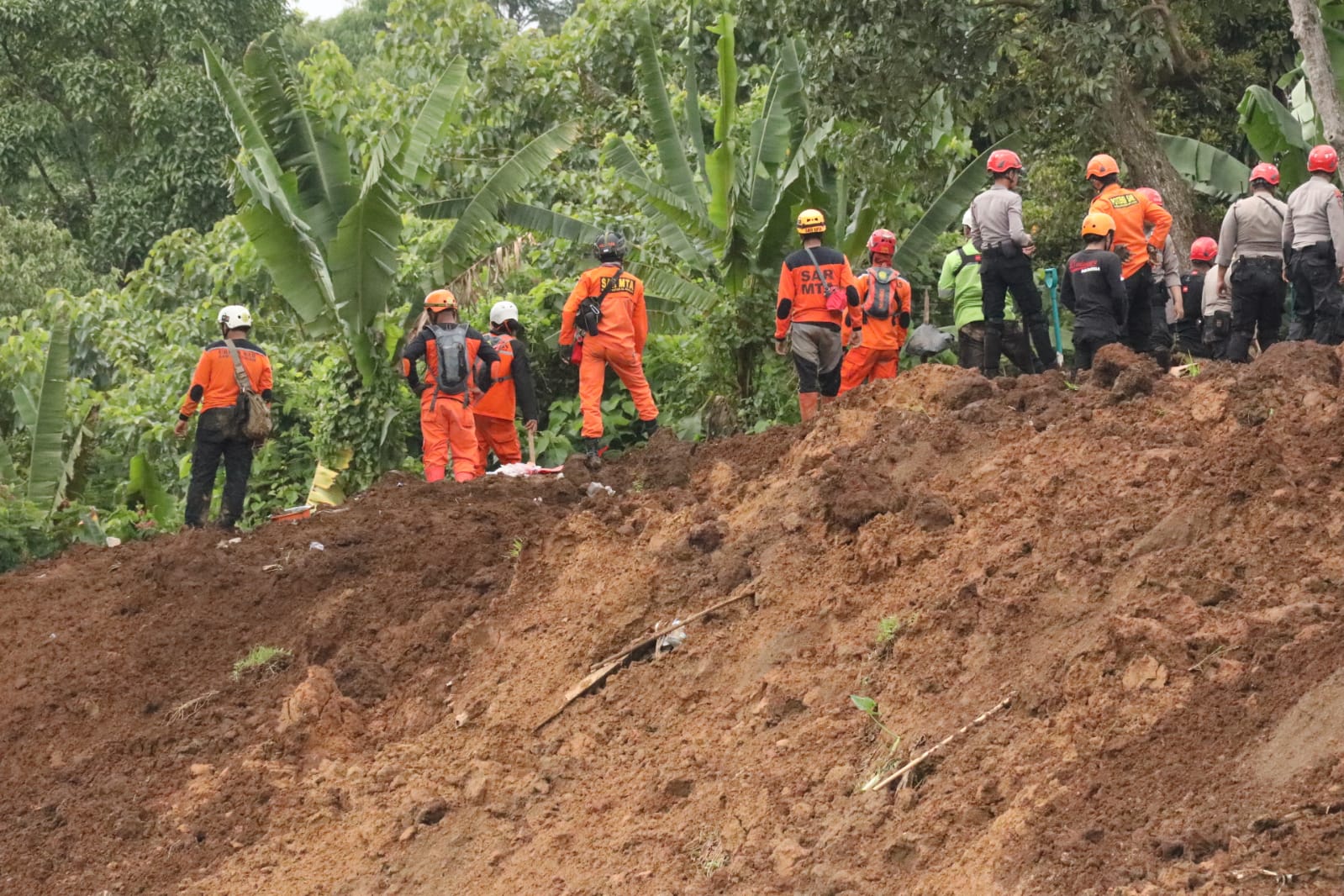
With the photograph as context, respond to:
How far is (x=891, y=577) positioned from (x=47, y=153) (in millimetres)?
26157

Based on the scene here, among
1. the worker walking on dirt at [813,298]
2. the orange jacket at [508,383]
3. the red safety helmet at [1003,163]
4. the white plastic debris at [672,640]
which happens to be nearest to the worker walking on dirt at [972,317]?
the red safety helmet at [1003,163]

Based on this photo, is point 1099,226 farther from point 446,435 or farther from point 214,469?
point 214,469

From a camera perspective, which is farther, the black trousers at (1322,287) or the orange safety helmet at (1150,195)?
the orange safety helmet at (1150,195)

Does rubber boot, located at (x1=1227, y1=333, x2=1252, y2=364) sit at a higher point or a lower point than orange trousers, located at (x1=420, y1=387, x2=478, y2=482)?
lower

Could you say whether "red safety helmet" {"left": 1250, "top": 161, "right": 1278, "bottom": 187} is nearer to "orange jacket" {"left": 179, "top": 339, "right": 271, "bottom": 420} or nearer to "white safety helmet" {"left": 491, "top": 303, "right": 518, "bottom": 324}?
"white safety helmet" {"left": 491, "top": 303, "right": 518, "bottom": 324}

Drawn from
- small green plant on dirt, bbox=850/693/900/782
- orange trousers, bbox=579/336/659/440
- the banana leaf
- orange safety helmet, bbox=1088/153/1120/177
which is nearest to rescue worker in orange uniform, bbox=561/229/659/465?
orange trousers, bbox=579/336/659/440

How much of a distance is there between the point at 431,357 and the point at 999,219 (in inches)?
182

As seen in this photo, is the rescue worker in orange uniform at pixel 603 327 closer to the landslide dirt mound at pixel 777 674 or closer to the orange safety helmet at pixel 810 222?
the orange safety helmet at pixel 810 222

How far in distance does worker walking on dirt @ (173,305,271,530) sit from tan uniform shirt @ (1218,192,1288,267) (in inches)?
293

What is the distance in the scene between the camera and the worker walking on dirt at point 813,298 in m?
12.7

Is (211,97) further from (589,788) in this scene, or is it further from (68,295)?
(589,788)

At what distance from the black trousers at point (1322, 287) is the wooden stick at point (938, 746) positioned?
6354 mm

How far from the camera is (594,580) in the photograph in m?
9.57

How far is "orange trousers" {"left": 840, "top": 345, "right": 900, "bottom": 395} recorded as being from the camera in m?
13.4
